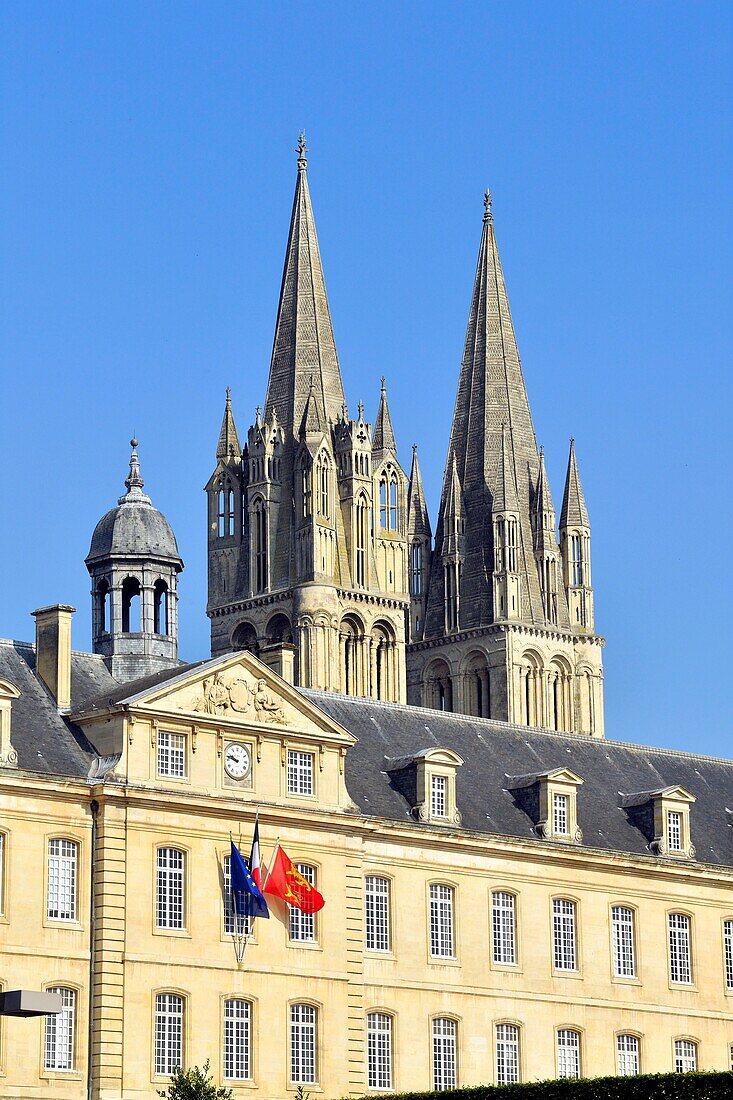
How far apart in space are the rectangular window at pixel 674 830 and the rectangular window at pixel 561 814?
13.5ft

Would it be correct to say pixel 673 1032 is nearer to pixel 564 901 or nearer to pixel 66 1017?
pixel 564 901

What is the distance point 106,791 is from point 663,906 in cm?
2152

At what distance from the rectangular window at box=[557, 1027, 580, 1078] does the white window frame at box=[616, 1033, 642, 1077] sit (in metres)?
1.53

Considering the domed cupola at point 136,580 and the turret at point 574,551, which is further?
the turret at point 574,551

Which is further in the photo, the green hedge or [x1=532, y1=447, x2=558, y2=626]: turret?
[x1=532, y1=447, x2=558, y2=626]: turret

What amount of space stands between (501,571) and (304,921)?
2898 inches

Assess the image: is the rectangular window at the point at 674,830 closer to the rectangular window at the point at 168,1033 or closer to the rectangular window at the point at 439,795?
the rectangular window at the point at 439,795

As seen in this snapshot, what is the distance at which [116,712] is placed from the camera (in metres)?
67.1

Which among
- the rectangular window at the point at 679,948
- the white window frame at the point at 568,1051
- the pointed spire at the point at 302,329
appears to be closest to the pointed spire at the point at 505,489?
the pointed spire at the point at 302,329

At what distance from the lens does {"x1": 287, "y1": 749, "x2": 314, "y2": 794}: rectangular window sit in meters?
70.8

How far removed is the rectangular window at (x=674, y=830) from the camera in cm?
8069

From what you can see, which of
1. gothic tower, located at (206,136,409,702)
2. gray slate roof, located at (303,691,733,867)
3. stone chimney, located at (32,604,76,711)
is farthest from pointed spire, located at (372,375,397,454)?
stone chimney, located at (32,604,76,711)

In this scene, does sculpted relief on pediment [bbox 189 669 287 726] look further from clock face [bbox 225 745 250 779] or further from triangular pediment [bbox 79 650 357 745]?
clock face [bbox 225 745 250 779]

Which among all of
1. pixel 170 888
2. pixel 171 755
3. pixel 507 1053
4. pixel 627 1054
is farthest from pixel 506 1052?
pixel 171 755
